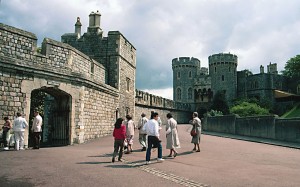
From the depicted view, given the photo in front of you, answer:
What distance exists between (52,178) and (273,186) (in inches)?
187

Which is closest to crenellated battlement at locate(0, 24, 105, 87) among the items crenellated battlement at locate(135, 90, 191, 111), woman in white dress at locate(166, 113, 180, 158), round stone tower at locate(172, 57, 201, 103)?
woman in white dress at locate(166, 113, 180, 158)

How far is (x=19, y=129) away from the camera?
11.3 meters

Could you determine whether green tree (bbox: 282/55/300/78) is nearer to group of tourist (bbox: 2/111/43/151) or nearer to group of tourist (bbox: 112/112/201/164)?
group of tourist (bbox: 112/112/201/164)

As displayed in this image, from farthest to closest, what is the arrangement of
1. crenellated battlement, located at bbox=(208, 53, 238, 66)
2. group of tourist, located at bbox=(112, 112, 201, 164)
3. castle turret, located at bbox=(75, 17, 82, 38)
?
crenellated battlement, located at bbox=(208, 53, 238, 66)
castle turret, located at bbox=(75, 17, 82, 38)
group of tourist, located at bbox=(112, 112, 201, 164)

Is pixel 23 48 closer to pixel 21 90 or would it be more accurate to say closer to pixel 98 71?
pixel 21 90

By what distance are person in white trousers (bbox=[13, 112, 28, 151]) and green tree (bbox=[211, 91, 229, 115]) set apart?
169 feet

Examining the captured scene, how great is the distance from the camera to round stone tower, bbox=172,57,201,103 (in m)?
71.8

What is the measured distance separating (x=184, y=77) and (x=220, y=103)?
14.0 metres

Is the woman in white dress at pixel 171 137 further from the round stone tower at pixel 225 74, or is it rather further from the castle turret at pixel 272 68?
the castle turret at pixel 272 68

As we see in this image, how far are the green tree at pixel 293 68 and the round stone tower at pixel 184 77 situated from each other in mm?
20398

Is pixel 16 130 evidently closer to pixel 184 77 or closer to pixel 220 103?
pixel 220 103

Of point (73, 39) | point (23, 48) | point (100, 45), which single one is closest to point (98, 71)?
point (100, 45)

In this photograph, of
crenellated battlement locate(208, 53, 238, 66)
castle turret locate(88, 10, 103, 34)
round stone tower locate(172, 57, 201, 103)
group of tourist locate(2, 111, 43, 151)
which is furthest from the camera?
round stone tower locate(172, 57, 201, 103)

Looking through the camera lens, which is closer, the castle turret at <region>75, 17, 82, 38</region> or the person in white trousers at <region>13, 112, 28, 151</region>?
the person in white trousers at <region>13, 112, 28, 151</region>
